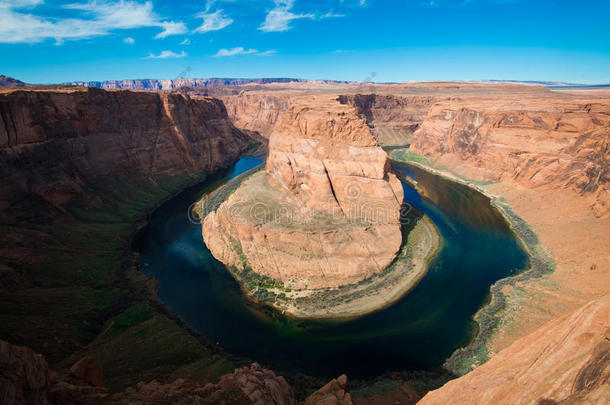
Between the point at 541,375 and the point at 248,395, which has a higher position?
the point at 541,375

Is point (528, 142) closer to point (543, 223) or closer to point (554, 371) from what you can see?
point (543, 223)

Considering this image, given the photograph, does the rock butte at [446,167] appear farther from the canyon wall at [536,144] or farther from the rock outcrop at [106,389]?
the canyon wall at [536,144]

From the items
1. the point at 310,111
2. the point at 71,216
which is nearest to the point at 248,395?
the point at 310,111

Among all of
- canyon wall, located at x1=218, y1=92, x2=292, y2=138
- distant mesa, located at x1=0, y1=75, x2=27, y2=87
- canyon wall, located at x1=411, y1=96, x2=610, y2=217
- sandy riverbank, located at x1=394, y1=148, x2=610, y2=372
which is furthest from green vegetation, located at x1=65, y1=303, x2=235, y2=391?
distant mesa, located at x1=0, y1=75, x2=27, y2=87

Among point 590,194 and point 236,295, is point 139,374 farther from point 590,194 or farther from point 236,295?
point 590,194

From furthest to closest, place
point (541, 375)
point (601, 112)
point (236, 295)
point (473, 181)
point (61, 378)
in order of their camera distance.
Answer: point (473, 181), point (601, 112), point (236, 295), point (61, 378), point (541, 375)

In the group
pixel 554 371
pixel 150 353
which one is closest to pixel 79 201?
pixel 150 353

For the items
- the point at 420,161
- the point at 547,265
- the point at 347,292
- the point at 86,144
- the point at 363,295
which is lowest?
the point at 363,295
